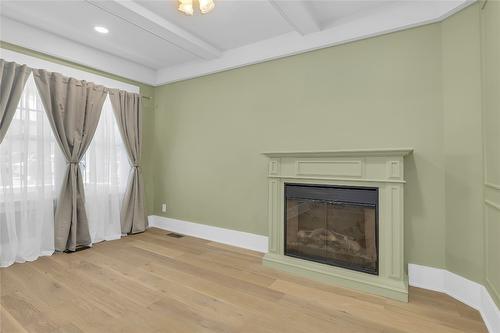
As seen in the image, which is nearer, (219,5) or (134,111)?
(219,5)

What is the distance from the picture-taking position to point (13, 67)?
2.75m

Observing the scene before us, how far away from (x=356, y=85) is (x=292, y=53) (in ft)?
2.95

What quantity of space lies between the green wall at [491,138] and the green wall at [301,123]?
362 millimetres

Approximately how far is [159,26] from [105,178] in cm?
232

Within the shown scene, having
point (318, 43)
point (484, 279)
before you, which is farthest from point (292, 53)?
point (484, 279)

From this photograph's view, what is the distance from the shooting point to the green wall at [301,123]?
2330 mm

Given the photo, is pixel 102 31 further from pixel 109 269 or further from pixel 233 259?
pixel 233 259

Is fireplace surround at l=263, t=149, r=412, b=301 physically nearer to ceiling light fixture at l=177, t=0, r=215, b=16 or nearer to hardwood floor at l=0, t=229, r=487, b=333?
hardwood floor at l=0, t=229, r=487, b=333

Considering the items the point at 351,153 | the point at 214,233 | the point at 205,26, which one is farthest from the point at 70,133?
the point at 351,153

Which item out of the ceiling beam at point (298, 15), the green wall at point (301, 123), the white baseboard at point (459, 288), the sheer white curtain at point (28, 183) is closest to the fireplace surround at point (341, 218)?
the white baseboard at point (459, 288)

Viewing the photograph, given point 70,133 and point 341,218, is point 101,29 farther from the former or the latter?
point 341,218

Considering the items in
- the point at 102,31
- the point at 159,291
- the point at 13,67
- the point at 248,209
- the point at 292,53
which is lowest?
the point at 159,291

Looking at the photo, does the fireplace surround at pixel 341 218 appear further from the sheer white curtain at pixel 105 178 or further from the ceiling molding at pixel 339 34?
the sheer white curtain at pixel 105 178

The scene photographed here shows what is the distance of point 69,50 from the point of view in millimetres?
3275
